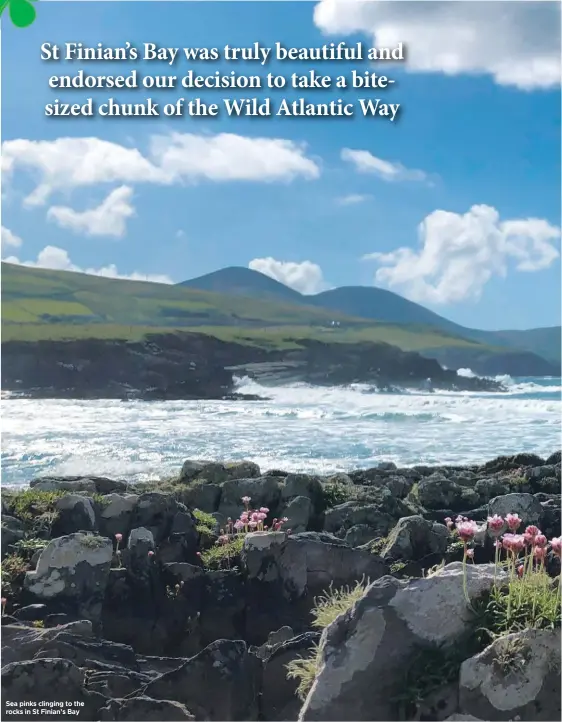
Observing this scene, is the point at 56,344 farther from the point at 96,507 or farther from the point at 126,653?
the point at 126,653

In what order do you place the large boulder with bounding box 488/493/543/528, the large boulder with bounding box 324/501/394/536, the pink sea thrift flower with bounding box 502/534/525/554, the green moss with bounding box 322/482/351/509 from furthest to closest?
the green moss with bounding box 322/482/351/509, the large boulder with bounding box 324/501/394/536, the large boulder with bounding box 488/493/543/528, the pink sea thrift flower with bounding box 502/534/525/554

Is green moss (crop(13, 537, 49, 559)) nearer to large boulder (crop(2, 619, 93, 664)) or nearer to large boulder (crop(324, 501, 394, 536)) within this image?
large boulder (crop(2, 619, 93, 664))

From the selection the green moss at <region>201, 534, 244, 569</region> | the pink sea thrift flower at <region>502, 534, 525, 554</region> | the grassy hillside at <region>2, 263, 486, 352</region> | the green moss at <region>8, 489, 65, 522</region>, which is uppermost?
the grassy hillside at <region>2, 263, 486, 352</region>

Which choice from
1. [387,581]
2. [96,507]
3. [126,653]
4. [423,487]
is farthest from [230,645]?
[423,487]

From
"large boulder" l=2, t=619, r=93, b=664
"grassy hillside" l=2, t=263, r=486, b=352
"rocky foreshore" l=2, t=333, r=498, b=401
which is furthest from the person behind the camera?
"grassy hillside" l=2, t=263, r=486, b=352

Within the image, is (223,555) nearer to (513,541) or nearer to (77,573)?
(77,573)

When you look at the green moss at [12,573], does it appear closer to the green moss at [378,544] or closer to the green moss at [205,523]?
the green moss at [205,523]

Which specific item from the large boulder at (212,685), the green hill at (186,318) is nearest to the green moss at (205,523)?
the large boulder at (212,685)

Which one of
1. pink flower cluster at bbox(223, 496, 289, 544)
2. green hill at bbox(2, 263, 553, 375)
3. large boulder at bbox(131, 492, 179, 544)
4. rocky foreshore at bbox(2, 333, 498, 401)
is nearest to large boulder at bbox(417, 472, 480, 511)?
pink flower cluster at bbox(223, 496, 289, 544)
